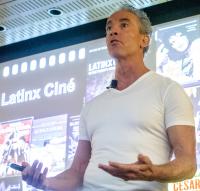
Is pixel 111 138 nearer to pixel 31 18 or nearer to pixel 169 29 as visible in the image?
pixel 169 29

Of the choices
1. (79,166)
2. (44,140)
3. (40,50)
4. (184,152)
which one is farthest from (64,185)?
(40,50)

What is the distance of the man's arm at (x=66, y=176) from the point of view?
109 cm

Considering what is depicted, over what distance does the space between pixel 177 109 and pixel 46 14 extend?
169 cm

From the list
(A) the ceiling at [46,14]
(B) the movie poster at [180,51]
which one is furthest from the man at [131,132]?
(A) the ceiling at [46,14]

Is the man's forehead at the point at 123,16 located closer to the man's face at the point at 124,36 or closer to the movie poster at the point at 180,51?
the man's face at the point at 124,36

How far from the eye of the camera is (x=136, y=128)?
1.13 metres

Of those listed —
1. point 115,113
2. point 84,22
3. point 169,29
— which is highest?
point 84,22

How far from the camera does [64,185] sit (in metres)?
1.21

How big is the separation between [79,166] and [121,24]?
402mm

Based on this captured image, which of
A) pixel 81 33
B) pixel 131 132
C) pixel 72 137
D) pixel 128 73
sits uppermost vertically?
pixel 81 33

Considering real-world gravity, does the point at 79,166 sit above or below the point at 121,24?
below

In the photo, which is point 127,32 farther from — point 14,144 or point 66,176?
point 14,144

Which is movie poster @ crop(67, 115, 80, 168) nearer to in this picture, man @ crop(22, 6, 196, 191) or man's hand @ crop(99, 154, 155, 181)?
man @ crop(22, 6, 196, 191)

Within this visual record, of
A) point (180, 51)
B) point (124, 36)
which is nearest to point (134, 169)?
point (124, 36)
